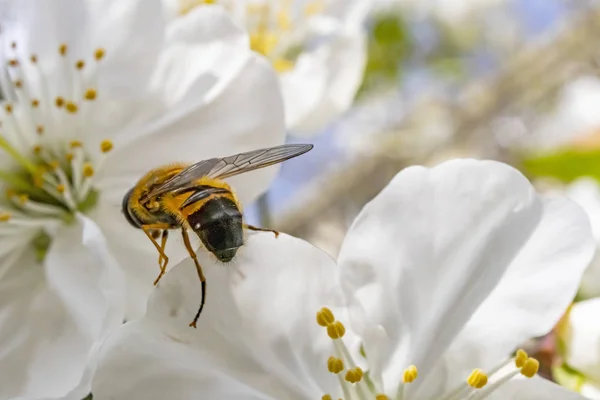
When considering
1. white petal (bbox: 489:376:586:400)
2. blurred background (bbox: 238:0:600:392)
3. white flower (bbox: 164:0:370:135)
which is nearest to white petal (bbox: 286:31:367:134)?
white flower (bbox: 164:0:370:135)

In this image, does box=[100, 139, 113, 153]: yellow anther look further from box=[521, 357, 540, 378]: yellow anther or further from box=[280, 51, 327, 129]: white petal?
box=[521, 357, 540, 378]: yellow anther

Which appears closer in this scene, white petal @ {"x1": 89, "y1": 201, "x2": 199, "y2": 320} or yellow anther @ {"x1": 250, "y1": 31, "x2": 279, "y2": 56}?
white petal @ {"x1": 89, "y1": 201, "x2": 199, "y2": 320}

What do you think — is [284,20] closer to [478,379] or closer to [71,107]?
[71,107]

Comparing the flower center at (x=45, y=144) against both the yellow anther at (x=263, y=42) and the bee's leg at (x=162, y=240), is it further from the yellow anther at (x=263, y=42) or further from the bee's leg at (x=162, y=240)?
the yellow anther at (x=263, y=42)

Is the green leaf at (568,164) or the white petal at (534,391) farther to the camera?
the green leaf at (568,164)

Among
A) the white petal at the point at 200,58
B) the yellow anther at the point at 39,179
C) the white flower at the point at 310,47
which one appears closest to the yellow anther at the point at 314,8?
the white flower at the point at 310,47

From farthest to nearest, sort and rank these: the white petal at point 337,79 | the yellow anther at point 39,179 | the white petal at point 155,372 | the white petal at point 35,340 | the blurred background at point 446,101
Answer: the blurred background at point 446,101
the white petal at point 337,79
the yellow anther at point 39,179
the white petal at point 35,340
the white petal at point 155,372
